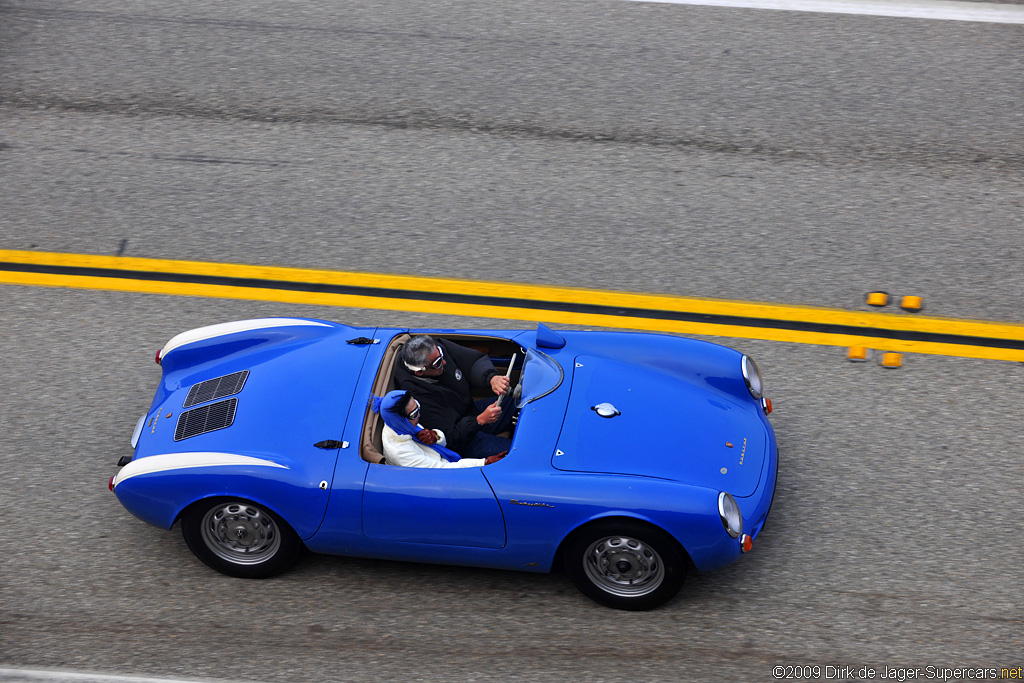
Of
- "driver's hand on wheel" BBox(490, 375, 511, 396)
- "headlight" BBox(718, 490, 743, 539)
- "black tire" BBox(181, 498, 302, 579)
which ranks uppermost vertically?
"driver's hand on wheel" BBox(490, 375, 511, 396)

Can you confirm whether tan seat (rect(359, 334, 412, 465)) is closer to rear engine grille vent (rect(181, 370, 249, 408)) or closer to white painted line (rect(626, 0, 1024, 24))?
rear engine grille vent (rect(181, 370, 249, 408))

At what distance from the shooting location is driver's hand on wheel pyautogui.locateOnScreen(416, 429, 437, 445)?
5227mm

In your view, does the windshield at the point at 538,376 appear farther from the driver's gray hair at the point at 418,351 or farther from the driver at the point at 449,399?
the driver's gray hair at the point at 418,351

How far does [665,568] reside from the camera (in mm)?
4863

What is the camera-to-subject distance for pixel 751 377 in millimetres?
5746

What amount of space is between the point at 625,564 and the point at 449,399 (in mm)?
1379

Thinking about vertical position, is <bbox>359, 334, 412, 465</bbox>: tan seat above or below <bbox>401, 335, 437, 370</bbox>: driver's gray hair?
below

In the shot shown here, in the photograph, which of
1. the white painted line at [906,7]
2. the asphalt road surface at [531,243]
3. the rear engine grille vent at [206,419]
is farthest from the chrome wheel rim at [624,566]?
the white painted line at [906,7]

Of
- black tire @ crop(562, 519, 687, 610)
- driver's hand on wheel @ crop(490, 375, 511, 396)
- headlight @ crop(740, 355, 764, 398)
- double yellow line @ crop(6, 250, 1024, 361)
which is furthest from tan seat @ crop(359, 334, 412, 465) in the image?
headlight @ crop(740, 355, 764, 398)

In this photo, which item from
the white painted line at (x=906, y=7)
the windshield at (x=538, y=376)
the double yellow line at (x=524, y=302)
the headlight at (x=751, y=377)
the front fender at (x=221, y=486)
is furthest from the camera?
the white painted line at (x=906, y=7)

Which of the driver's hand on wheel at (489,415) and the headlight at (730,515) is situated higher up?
the driver's hand on wheel at (489,415)

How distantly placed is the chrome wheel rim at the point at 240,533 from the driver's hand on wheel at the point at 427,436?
0.86 metres

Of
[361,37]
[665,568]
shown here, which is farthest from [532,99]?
[665,568]

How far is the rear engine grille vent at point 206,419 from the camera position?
5.28 metres
